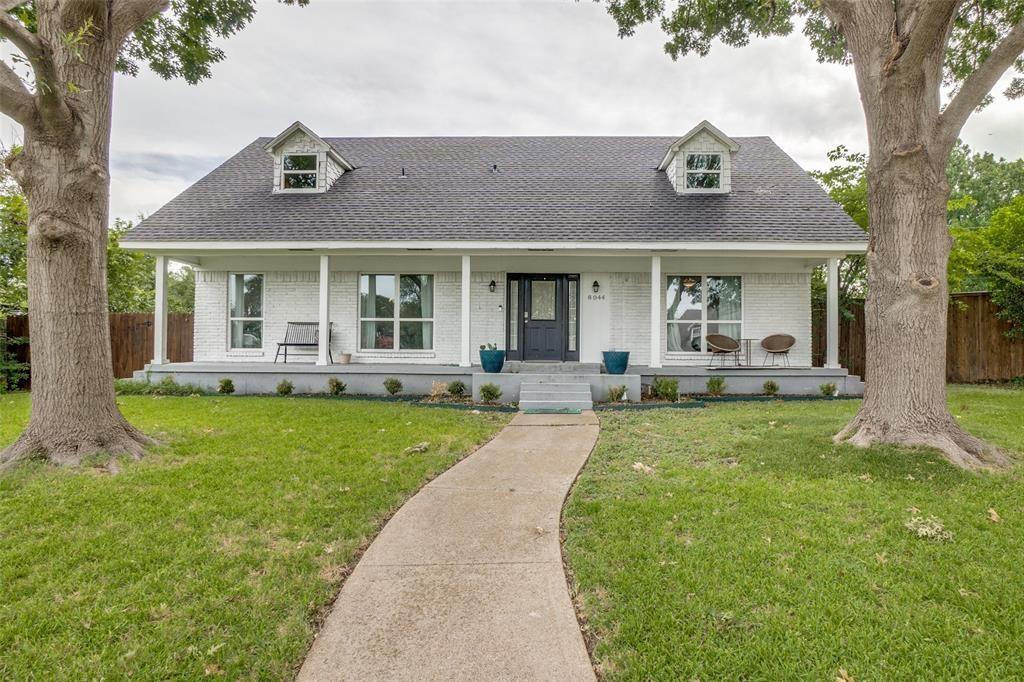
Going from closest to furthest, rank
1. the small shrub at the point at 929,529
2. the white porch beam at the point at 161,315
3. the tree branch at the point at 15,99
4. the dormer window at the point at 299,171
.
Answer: the small shrub at the point at 929,529 < the tree branch at the point at 15,99 < the white porch beam at the point at 161,315 < the dormer window at the point at 299,171

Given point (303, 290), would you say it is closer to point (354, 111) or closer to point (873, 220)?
point (354, 111)

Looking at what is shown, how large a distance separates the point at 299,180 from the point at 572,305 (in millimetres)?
7939

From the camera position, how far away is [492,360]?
393 inches

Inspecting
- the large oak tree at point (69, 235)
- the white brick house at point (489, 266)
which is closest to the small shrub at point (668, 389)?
the white brick house at point (489, 266)

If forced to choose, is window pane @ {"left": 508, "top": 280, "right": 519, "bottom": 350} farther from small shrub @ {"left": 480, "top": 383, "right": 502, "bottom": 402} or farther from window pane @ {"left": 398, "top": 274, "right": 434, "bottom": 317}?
small shrub @ {"left": 480, "top": 383, "right": 502, "bottom": 402}

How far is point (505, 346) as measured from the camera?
1192cm

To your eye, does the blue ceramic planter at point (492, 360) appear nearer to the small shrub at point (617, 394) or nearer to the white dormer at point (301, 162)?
the small shrub at point (617, 394)

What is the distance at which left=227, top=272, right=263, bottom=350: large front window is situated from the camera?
12188 millimetres

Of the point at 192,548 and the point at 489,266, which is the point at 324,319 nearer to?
the point at 489,266

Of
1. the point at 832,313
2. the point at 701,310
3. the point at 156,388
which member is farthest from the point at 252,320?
the point at 832,313

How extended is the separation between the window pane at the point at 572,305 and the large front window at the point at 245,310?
7.73 m

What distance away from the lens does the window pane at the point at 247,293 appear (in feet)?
40.1

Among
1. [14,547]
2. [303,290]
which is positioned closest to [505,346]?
[303,290]

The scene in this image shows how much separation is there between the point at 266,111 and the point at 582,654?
701 inches
